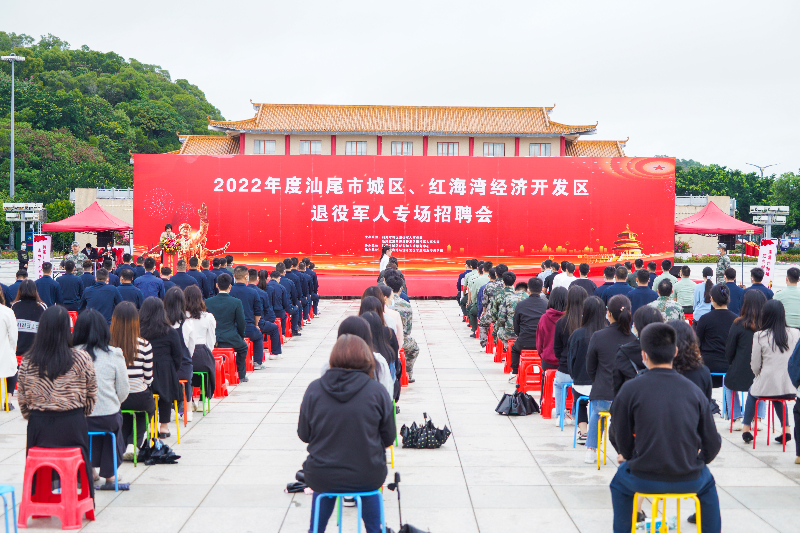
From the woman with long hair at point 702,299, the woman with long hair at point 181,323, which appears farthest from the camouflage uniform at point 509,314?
the woman with long hair at point 181,323

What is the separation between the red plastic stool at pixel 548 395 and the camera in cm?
630

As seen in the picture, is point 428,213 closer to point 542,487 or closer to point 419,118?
point 542,487

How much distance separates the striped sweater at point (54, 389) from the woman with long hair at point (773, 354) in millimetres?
4664

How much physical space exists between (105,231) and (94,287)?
11293 millimetres

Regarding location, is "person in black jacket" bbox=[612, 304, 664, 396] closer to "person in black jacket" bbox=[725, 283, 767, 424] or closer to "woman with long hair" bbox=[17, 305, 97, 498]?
"person in black jacket" bbox=[725, 283, 767, 424]

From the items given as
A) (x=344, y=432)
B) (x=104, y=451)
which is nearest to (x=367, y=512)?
(x=344, y=432)

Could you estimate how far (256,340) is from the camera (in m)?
8.67

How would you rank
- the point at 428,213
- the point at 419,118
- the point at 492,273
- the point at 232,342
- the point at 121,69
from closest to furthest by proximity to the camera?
the point at 232,342 < the point at 492,273 < the point at 428,213 < the point at 419,118 < the point at 121,69

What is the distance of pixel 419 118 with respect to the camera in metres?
38.0

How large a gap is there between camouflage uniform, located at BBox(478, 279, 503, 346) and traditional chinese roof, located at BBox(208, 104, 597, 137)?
27734 millimetres

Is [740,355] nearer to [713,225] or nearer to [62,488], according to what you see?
[62,488]

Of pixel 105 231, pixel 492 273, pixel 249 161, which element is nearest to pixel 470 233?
pixel 249 161

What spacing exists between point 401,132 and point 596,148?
435 inches

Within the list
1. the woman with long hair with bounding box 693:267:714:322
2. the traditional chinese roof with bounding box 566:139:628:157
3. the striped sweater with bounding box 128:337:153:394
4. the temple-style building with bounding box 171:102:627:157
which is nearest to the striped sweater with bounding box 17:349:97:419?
the striped sweater with bounding box 128:337:153:394
